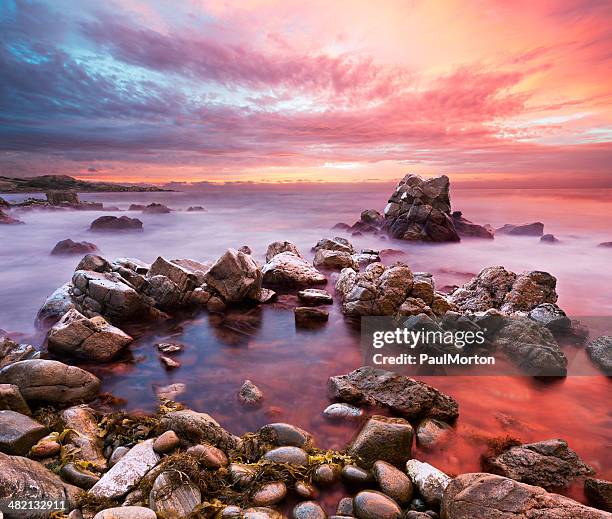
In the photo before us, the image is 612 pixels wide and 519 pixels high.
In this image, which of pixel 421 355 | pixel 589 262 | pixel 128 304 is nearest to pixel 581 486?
pixel 421 355

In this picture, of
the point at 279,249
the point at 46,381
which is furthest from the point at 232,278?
the point at 46,381

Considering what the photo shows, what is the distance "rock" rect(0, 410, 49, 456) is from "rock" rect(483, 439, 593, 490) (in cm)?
720

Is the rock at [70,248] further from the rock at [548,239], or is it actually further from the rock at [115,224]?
the rock at [548,239]

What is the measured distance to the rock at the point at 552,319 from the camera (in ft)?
36.8

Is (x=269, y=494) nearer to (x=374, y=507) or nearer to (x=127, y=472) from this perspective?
(x=374, y=507)

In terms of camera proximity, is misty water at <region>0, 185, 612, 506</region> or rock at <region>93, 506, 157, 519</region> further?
misty water at <region>0, 185, 612, 506</region>

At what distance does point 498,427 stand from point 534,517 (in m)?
3.19

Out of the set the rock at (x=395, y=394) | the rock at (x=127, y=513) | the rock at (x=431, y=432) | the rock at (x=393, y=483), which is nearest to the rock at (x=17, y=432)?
the rock at (x=127, y=513)

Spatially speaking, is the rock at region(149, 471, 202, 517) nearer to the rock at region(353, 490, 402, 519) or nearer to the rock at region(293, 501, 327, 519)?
the rock at region(293, 501, 327, 519)

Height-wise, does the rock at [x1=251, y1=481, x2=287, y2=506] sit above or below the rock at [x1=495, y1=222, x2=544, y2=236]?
below

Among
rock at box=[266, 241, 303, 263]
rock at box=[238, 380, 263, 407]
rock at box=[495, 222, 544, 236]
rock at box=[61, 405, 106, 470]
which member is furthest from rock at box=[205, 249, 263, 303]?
rock at box=[495, 222, 544, 236]

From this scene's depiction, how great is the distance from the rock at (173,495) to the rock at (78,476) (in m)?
0.99

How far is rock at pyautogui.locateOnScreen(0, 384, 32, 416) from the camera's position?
21.4 feet

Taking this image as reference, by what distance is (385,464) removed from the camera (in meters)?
5.76
